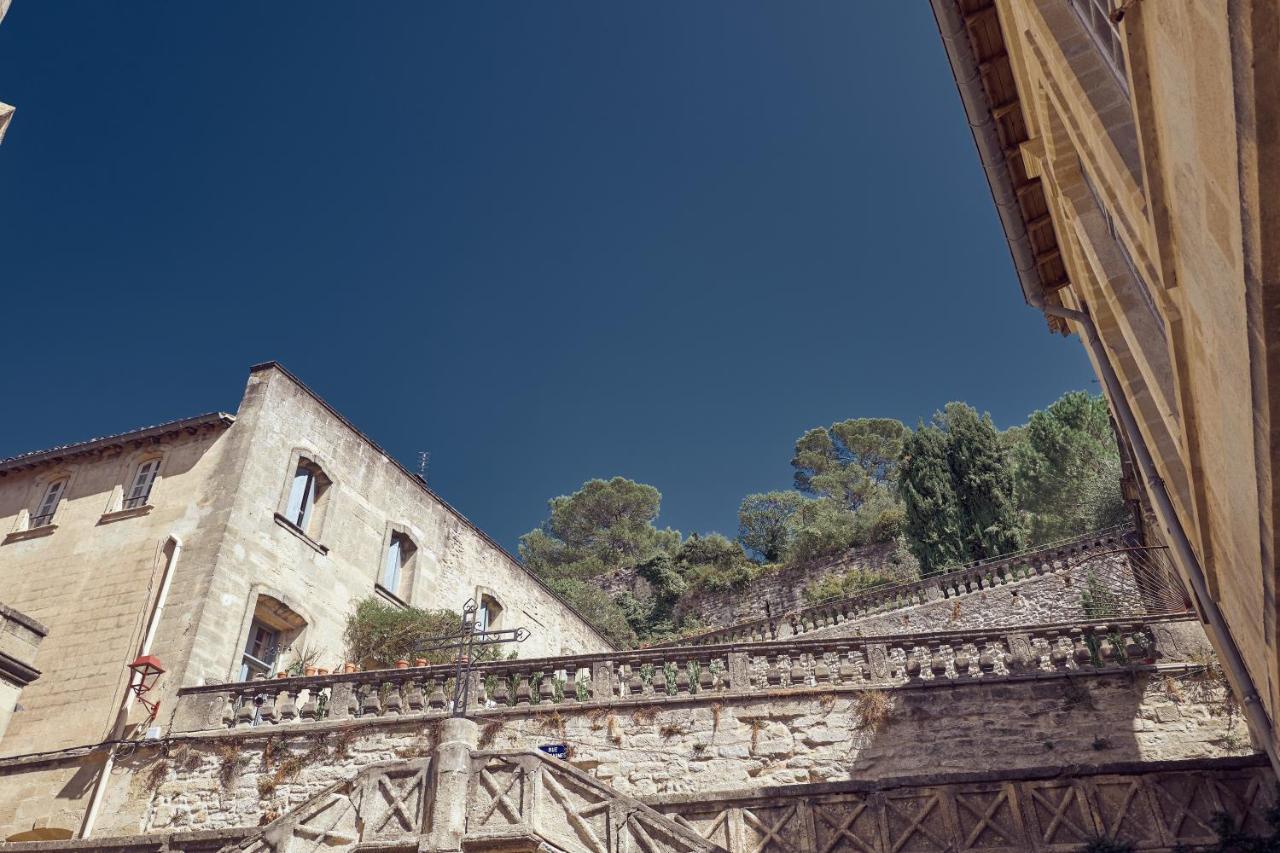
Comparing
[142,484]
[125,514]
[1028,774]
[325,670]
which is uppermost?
[142,484]

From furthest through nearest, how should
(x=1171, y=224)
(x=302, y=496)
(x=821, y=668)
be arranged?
(x=302, y=496) < (x=821, y=668) < (x=1171, y=224)

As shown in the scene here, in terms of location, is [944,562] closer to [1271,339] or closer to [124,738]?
[124,738]

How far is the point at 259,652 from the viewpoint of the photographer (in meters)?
15.5

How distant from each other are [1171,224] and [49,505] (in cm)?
1904

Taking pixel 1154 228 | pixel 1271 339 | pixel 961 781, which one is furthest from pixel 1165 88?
pixel 961 781

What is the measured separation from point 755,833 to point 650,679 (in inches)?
181

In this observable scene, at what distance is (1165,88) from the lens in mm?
4070

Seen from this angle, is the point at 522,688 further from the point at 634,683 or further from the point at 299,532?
the point at 299,532

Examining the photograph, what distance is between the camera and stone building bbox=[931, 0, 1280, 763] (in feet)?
10.7

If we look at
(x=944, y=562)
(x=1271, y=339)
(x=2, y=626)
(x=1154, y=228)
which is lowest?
(x=1271, y=339)

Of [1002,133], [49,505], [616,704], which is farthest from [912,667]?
[49,505]

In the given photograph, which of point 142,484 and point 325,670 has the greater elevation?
point 142,484

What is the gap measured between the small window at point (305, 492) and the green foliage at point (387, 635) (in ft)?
6.63

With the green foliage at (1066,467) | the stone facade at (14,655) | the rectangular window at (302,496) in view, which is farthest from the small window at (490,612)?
the green foliage at (1066,467)
